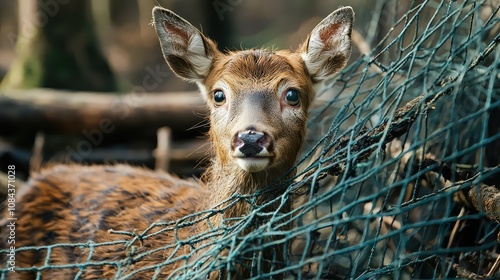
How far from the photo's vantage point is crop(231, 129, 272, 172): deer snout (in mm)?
4012

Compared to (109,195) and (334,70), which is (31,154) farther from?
(334,70)

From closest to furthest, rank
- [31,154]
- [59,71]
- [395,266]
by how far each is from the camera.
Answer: [395,266]
[31,154]
[59,71]

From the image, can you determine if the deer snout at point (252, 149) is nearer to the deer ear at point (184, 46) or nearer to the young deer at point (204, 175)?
the young deer at point (204, 175)

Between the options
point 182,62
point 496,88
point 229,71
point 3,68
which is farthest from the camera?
point 3,68

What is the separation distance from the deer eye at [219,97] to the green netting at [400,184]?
0.69 meters

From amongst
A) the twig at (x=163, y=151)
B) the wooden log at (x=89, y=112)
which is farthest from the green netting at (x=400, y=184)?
the wooden log at (x=89, y=112)

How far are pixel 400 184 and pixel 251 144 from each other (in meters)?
1.08

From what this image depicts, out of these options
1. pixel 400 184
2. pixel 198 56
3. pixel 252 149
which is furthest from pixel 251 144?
pixel 198 56

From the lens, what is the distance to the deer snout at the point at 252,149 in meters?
4.01

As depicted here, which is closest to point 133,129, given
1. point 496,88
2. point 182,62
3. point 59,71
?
point 59,71

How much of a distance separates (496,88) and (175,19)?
2656 mm

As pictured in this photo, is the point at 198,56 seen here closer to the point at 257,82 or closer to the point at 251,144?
the point at 257,82

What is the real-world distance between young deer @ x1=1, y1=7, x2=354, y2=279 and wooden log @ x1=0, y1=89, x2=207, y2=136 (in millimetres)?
2561

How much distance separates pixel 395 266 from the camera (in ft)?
12.2
